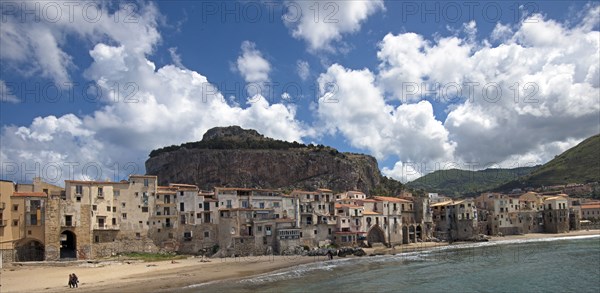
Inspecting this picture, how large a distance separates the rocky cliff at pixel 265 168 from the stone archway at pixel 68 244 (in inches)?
3604

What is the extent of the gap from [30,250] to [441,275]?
4738 cm

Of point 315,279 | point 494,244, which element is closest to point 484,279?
point 315,279

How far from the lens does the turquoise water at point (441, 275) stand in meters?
39.1

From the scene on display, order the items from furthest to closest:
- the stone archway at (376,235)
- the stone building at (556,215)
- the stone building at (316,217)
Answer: the stone building at (556,215) < the stone archway at (376,235) < the stone building at (316,217)

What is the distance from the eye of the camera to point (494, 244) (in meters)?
82.2

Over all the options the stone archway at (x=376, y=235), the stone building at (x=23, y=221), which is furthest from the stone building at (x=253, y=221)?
the stone building at (x=23, y=221)

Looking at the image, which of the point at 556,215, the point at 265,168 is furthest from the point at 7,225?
the point at 556,215

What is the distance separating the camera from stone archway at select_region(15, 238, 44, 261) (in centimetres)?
5334

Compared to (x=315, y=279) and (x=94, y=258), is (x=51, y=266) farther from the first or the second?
(x=315, y=279)

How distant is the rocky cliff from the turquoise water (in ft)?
288

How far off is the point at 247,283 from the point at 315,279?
261 inches

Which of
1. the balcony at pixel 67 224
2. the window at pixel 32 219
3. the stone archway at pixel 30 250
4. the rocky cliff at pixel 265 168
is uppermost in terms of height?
the rocky cliff at pixel 265 168

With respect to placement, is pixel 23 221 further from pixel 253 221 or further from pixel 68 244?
pixel 253 221

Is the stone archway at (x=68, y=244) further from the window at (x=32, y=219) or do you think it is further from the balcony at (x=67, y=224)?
the window at (x=32, y=219)
